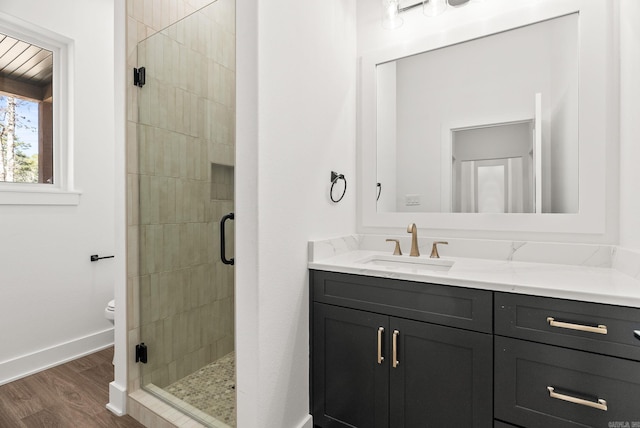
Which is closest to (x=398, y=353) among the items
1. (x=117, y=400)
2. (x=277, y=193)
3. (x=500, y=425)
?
(x=500, y=425)

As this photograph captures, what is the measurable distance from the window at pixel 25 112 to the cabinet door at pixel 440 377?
2.61 m

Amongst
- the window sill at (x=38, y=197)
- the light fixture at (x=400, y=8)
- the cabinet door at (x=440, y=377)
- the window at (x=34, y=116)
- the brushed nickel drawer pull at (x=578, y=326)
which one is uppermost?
the light fixture at (x=400, y=8)

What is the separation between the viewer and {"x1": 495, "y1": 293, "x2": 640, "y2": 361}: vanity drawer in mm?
957

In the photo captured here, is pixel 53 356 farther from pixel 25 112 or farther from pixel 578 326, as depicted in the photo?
pixel 578 326

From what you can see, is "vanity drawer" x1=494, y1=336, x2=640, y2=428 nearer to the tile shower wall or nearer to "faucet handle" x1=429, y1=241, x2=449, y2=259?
"faucet handle" x1=429, y1=241, x2=449, y2=259

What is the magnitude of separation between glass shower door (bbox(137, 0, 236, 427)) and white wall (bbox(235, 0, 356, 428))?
0.42 m

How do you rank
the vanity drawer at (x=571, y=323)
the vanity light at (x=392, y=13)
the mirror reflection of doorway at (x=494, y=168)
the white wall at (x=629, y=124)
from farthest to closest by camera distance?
1. the vanity light at (x=392, y=13)
2. the mirror reflection of doorway at (x=494, y=168)
3. the white wall at (x=629, y=124)
4. the vanity drawer at (x=571, y=323)

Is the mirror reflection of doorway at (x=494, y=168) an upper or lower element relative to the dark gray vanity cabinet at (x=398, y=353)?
upper

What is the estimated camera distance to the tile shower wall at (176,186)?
174 centimetres

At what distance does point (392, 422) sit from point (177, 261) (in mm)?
1392

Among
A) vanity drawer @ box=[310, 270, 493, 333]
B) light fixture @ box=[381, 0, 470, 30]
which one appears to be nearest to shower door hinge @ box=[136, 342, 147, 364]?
vanity drawer @ box=[310, 270, 493, 333]

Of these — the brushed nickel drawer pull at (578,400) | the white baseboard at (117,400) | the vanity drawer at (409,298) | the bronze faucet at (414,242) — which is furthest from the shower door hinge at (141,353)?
the brushed nickel drawer pull at (578,400)

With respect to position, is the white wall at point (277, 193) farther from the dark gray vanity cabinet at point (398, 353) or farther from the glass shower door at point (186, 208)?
the glass shower door at point (186, 208)

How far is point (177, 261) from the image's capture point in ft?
6.03
